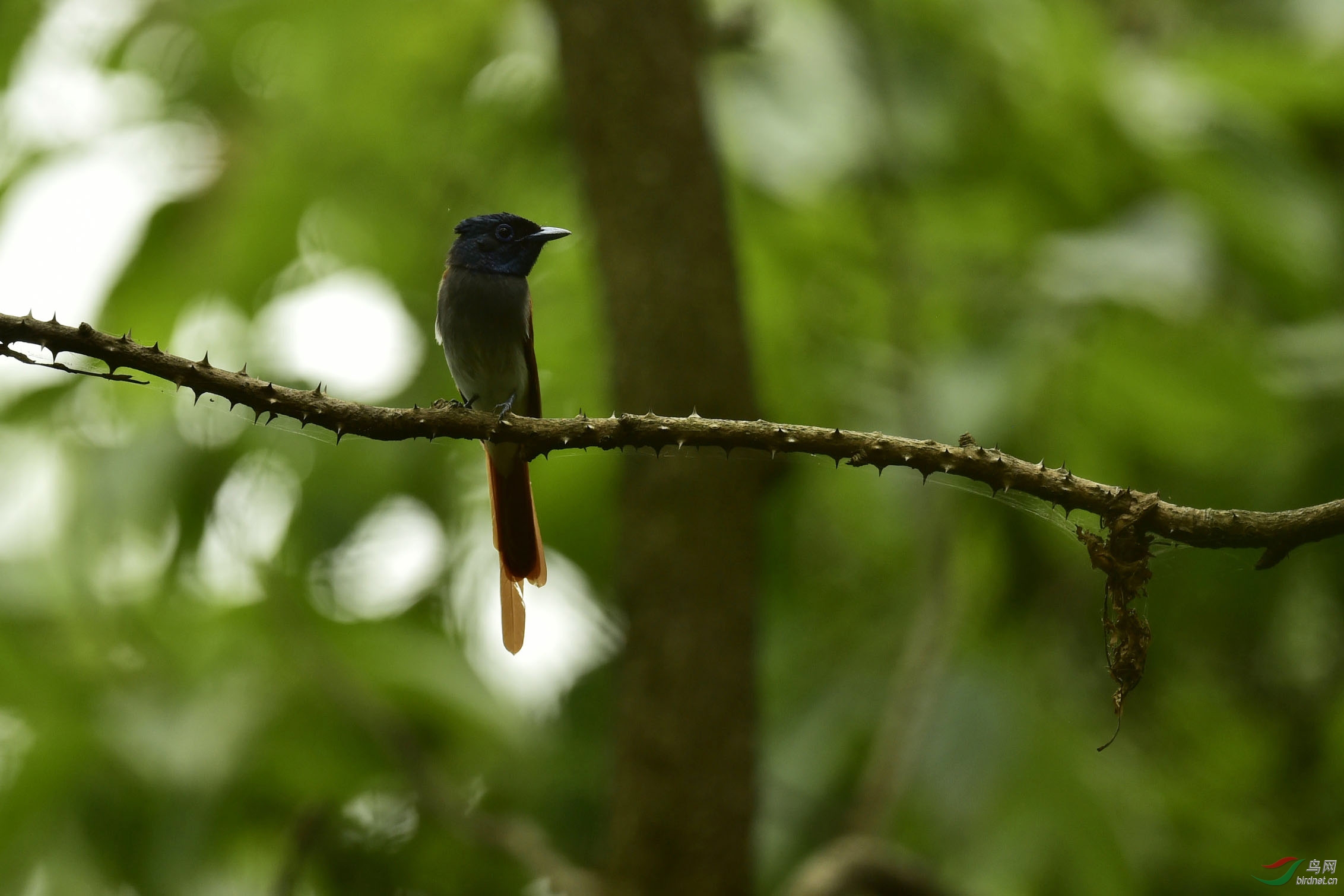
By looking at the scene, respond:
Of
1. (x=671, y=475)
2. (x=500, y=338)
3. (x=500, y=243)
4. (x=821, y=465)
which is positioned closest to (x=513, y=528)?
(x=500, y=338)

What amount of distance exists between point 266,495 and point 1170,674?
3846 millimetres

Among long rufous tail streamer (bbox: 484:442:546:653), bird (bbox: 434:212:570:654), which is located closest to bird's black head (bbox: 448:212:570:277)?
bird (bbox: 434:212:570:654)

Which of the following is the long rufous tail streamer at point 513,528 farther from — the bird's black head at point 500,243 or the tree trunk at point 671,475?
the tree trunk at point 671,475

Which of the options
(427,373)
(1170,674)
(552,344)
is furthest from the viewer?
(1170,674)

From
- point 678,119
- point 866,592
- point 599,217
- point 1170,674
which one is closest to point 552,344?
point 599,217

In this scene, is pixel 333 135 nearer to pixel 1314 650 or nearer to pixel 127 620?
pixel 127 620

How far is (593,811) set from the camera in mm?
5578

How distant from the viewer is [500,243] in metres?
3.15

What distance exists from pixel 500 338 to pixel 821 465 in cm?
105

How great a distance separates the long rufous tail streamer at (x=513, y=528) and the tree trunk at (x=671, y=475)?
143 cm

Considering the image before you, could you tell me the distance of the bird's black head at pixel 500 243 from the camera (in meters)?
3.12

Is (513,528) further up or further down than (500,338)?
further down

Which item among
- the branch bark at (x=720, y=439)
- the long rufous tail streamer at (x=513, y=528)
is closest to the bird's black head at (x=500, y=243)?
the long rufous tail streamer at (x=513, y=528)

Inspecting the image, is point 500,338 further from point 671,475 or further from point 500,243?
point 671,475
